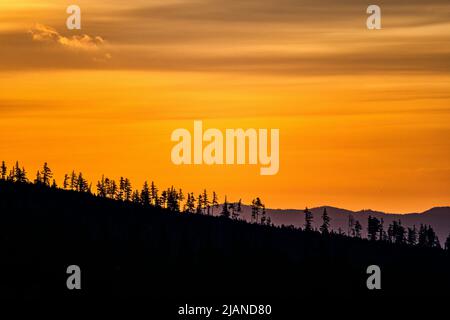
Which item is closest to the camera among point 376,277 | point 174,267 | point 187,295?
point 187,295

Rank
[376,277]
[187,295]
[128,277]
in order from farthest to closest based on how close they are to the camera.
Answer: [376,277], [128,277], [187,295]

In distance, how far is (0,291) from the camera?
14088 centimetres
